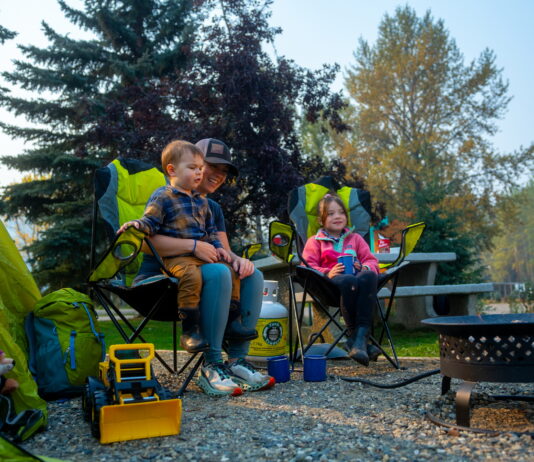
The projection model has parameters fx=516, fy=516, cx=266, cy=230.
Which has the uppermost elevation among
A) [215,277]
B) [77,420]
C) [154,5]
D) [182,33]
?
[154,5]

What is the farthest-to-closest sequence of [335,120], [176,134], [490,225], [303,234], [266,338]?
[490,225], [335,120], [176,134], [303,234], [266,338]

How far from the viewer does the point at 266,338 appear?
307cm

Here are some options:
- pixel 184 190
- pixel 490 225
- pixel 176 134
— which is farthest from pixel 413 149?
pixel 184 190

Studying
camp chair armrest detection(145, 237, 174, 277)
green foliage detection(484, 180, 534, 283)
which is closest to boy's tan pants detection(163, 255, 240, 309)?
camp chair armrest detection(145, 237, 174, 277)

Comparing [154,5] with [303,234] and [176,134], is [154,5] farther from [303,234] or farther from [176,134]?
[303,234]

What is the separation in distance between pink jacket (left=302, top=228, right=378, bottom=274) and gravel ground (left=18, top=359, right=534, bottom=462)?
88 cm

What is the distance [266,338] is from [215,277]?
1077 mm

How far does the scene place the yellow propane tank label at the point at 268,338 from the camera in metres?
3.06

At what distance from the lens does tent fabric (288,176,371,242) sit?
328 centimetres

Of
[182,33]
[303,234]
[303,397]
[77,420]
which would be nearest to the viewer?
[77,420]

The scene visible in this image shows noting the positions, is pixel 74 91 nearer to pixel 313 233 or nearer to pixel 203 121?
pixel 203 121

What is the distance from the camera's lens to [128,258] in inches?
80.3

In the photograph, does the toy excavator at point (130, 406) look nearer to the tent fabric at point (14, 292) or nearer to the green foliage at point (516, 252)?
the tent fabric at point (14, 292)

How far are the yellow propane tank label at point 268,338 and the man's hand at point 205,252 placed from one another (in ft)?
3.07
